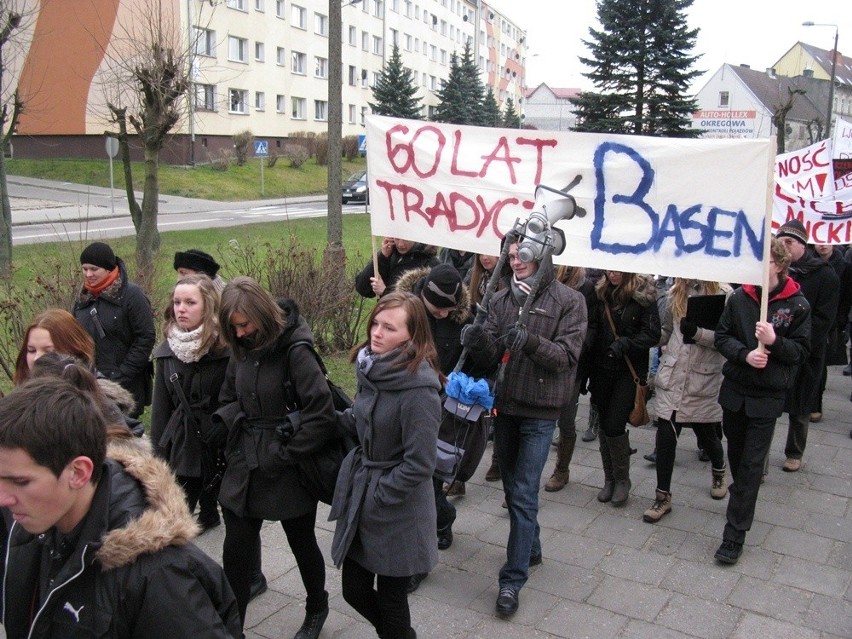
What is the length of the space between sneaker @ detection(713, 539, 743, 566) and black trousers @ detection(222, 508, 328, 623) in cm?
231

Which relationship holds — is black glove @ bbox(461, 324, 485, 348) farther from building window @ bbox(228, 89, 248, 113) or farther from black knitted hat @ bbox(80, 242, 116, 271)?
building window @ bbox(228, 89, 248, 113)

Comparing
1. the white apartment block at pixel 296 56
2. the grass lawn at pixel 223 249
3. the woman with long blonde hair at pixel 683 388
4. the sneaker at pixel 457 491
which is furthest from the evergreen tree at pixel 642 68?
the sneaker at pixel 457 491

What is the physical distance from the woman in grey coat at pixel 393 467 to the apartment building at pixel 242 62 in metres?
13.5

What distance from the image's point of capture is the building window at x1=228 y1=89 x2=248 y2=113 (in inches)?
1735

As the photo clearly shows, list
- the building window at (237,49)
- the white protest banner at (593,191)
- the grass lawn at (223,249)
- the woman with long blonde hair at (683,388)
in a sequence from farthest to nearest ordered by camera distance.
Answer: the building window at (237,49) → the grass lawn at (223,249) → the woman with long blonde hair at (683,388) → the white protest banner at (593,191)

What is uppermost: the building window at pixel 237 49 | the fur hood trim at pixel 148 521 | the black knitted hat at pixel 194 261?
the building window at pixel 237 49

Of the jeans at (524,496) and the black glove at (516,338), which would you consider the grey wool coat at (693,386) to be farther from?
the black glove at (516,338)

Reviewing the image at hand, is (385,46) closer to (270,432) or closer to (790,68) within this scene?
(790,68)

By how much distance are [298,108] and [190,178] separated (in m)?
16.5

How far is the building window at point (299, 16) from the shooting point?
49.6 metres

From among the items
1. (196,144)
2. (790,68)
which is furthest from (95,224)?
(790,68)

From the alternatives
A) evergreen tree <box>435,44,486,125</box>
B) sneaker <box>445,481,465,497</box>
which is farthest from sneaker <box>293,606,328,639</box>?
evergreen tree <box>435,44,486,125</box>

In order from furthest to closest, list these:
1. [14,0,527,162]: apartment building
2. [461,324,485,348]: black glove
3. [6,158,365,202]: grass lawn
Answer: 1. [6,158,365,202]: grass lawn
2. [14,0,527,162]: apartment building
3. [461,324,485,348]: black glove

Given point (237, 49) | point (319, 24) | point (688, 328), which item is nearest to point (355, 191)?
point (237, 49)
